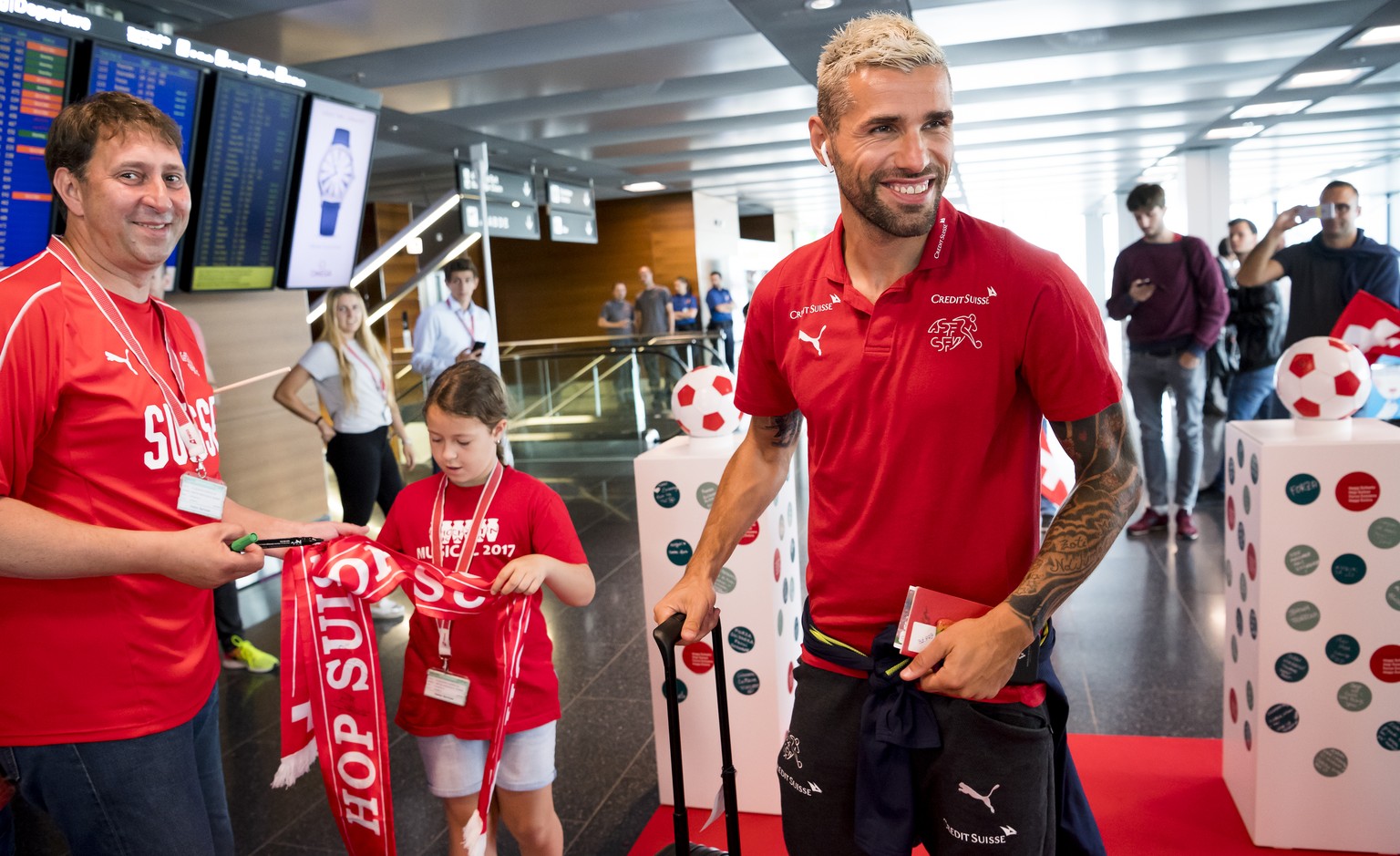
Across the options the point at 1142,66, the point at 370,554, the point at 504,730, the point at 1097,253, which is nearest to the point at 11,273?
the point at 370,554

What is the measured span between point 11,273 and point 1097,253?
2888 cm

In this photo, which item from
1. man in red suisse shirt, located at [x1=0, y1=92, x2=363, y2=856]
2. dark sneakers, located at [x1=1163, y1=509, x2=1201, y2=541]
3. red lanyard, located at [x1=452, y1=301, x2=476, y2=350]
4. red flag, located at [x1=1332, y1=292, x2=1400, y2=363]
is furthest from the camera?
red lanyard, located at [x1=452, y1=301, x2=476, y2=350]

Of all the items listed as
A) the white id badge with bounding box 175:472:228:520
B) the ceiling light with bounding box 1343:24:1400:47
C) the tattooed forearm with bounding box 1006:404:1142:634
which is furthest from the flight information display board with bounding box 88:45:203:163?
the ceiling light with bounding box 1343:24:1400:47

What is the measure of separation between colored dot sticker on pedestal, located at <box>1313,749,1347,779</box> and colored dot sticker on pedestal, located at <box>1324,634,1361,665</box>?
26 centimetres

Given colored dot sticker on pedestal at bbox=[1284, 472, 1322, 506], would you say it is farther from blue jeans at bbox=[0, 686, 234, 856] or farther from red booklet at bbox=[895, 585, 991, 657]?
blue jeans at bbox=[0, 686, 234, 856]

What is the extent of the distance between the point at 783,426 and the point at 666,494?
1.06 m

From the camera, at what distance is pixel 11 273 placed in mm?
1623

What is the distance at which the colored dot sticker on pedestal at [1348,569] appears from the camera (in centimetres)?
255

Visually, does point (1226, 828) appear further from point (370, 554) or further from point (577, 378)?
point (577, 378)

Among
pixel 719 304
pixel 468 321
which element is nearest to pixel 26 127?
pixel 468 321

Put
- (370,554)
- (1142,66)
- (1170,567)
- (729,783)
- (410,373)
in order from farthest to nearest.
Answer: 1. (410,373)
2. (1142,66)
3. (1170,567)
4. (370,554)
5. (729,783)

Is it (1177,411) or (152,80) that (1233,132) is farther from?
Answer: (152,80)

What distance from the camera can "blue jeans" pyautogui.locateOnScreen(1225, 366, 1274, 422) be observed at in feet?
20.1

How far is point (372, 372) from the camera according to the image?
16.6 feet
